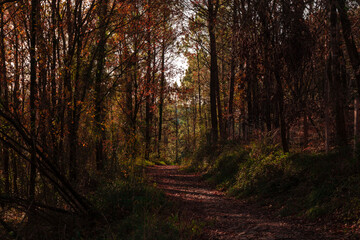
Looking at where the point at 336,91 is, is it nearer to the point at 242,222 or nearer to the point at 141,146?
the point at 242,222

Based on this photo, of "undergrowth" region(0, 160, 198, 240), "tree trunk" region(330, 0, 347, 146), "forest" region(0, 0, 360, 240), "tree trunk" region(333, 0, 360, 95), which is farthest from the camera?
"tree trunk" region(333, 0, 360, 95)

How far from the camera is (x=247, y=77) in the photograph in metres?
9.50

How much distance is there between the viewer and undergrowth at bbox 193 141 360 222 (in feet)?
17.6

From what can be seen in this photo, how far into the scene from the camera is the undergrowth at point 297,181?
5.36 meters

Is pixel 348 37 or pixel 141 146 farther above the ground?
pixel 348 37

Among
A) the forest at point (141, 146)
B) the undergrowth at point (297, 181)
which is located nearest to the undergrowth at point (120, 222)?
the forest at point (141, 146)

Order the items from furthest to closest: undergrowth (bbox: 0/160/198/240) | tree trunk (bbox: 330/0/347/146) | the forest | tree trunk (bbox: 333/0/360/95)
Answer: tree trunk (bbox: 333/0/360/95)
tree trunk (bbox: 330/0/347/146)
the forest
undergrowth (bbox: 0/160/198/240)

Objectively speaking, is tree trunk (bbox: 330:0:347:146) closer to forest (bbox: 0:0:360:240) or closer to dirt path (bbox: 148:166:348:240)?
forest (bbox: 0:0:360:240)

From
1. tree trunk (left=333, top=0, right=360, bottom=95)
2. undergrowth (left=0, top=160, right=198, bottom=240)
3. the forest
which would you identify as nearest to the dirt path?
the forest

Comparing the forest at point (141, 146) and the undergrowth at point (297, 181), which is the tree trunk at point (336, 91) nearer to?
the forest at point (141, 146)

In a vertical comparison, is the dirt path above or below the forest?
below

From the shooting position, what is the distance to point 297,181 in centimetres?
692

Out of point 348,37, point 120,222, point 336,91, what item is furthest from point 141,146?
point 348,37

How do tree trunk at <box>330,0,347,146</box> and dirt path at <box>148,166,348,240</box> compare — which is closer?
dirt path at <box>148,166,348,240</box>
